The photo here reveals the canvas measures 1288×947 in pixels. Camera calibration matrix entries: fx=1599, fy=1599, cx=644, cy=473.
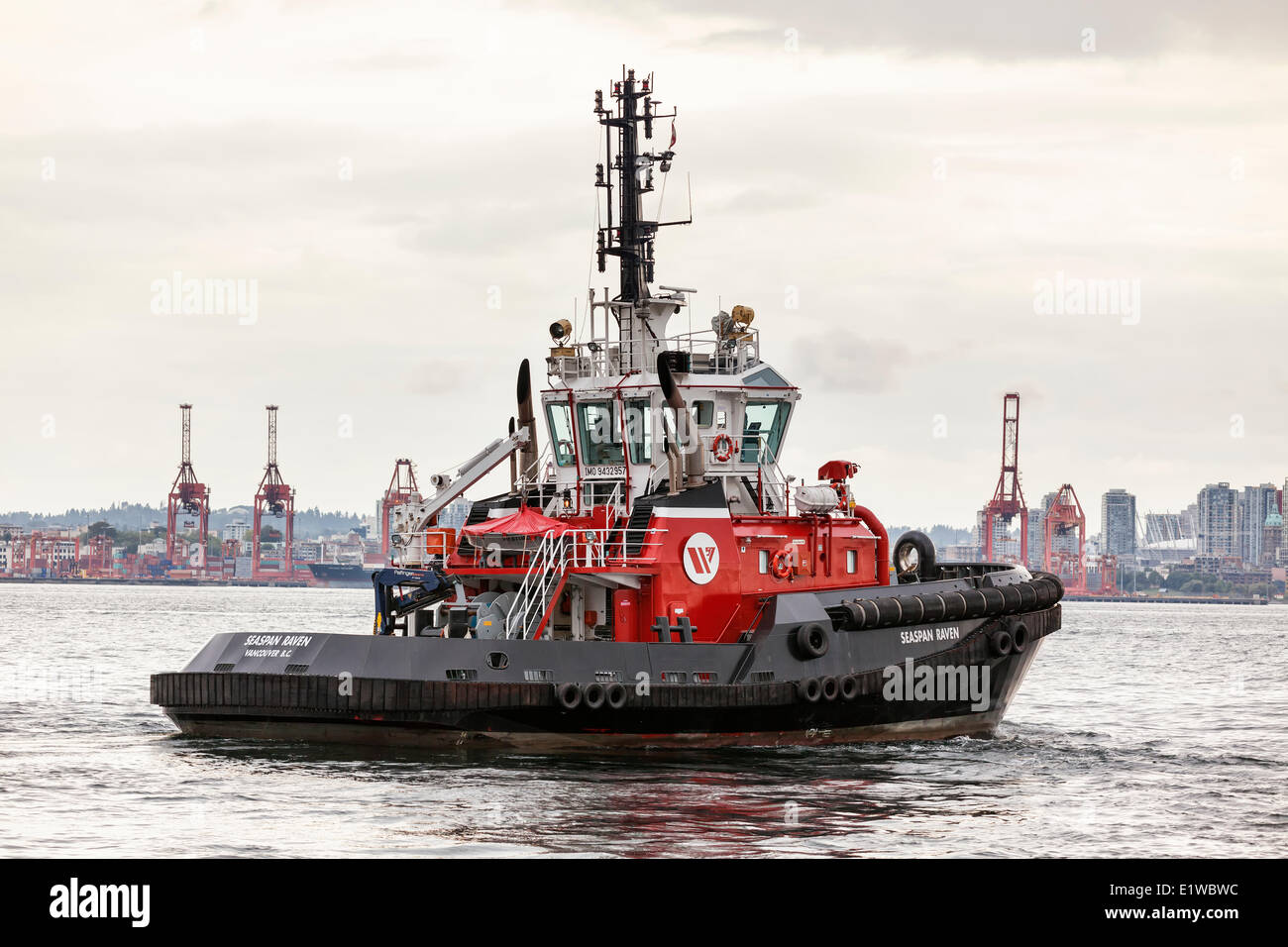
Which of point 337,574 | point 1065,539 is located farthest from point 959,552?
point 337,574

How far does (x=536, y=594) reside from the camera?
20.1 metres

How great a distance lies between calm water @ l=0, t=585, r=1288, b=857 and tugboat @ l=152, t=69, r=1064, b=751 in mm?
532

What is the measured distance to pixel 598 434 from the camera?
21875mm

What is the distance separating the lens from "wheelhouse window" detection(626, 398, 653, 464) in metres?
21.5

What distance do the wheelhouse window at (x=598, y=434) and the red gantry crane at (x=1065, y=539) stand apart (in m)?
104

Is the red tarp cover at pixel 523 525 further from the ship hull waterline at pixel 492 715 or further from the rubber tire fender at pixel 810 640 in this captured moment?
the rubber tire fender at pixel 810 640

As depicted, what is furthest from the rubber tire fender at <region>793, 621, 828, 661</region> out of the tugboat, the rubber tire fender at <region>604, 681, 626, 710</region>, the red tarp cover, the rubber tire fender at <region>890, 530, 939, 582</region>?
the rubber tire fender at <region>890, 530, 939, 582</region>

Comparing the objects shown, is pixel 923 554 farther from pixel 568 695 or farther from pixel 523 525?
pixel 568 695

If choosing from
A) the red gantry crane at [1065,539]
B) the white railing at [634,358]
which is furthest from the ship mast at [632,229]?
the red gantry crane at [1065,539]

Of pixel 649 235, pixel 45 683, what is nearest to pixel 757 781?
pixel 649 235

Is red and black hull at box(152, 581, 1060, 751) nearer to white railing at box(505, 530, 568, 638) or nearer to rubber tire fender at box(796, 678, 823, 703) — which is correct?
rubber tire fender at box(796, 678, 823, 703)

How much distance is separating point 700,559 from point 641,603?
96 cm
